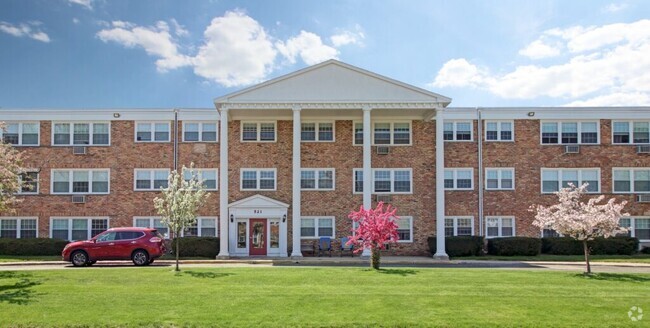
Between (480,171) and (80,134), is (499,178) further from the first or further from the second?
(80,134)

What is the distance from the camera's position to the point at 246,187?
30828 mm

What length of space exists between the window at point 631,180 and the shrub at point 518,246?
19.2ft

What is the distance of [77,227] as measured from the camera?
31062mm

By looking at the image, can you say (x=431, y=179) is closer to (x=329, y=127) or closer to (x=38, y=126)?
(x=329, y=127)

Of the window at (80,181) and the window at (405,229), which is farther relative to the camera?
the window at (80,181)

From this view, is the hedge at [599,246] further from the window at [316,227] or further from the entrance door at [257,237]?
the entrance door at [257,237]

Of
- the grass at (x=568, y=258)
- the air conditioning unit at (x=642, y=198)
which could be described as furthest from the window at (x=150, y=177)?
the air conditioning unit at (x=642, y=198)

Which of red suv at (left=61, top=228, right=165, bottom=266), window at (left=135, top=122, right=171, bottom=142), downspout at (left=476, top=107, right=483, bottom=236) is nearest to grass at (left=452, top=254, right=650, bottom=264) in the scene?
downspout at (left=476, top=107, right=483, bottom=236)

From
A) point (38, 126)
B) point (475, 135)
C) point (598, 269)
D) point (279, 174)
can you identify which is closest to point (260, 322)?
point (598, 269)

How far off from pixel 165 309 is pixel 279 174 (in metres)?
17.6

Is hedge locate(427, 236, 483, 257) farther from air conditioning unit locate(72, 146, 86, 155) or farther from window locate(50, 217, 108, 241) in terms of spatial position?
air conditioning unit locate(72, 146, 86, 155)

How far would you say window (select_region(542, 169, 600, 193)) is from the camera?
3156 centimetres

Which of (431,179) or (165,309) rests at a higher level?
(431,179)

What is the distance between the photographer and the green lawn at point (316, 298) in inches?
505
